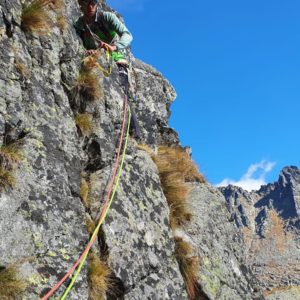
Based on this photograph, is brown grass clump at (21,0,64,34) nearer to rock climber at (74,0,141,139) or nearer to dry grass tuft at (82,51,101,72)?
dry grass tuft at (82,51,101,72)

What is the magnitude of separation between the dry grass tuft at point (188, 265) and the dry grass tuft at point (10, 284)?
4.00 meters

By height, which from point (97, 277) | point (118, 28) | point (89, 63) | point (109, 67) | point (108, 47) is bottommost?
point (97, 277)

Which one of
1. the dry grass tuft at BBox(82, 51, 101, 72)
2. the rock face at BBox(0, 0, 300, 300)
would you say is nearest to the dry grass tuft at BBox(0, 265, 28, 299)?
the rock face at BBox(0, 0, 300, 300)

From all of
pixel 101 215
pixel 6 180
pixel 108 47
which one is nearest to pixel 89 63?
pixel 108 47

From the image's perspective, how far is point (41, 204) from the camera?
5.96 m

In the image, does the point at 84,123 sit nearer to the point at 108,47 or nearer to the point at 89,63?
the point at 89,63

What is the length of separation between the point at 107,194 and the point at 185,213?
2727mm

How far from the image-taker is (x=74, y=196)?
22.2 ft

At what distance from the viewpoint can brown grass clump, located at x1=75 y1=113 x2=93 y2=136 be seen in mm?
8211

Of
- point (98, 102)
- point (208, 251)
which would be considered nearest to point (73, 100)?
point (98, 102)

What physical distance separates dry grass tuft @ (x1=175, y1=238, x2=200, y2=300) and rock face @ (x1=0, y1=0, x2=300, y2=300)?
0.47 ft

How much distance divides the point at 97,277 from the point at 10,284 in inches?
63.7

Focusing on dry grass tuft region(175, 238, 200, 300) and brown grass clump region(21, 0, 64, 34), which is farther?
dry grass tuft region(175, 238, 200, 300)

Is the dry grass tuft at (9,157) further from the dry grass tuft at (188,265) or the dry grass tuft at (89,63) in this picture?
the dry grass tuft at (188,265)
